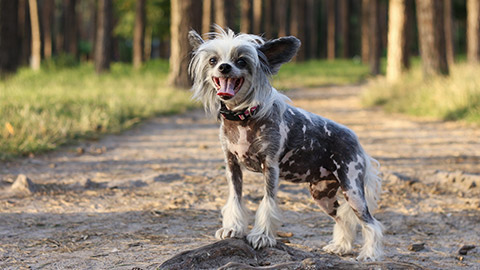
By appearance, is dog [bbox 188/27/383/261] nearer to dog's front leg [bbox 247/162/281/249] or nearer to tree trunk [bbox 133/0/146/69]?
dog's front leg [bbox 247/162/281/249]

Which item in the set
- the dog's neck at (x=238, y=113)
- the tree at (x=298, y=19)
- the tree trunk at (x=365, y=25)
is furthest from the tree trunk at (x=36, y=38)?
the dog's neck at (x=238, y=113)

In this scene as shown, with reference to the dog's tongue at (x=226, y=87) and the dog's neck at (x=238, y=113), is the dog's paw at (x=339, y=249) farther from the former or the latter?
the dog's tongue at (x=226, y=87)

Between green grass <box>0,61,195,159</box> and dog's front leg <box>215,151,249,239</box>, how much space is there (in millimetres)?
4674

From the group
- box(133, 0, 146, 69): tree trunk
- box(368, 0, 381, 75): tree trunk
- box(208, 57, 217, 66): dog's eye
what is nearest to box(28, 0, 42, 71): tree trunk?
box(133, 0, 146, 69): tree trunk

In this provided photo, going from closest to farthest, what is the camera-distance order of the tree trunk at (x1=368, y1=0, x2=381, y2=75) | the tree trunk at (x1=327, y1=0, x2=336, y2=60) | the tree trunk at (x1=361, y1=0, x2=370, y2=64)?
the tree trunk at (x1=368, y1=0, x2=381, y2=75)
the tree trunk at (x1=361, y1=0, x2=370, y2=64)
the tree trunk at (x1=327, y1=0, x2=336, y2=60)

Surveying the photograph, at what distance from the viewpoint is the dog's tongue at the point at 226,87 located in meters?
3.51

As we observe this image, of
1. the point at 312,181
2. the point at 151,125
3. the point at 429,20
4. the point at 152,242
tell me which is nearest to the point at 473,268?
the point at 312,181

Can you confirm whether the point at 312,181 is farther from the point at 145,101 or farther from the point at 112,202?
the point at 145,101

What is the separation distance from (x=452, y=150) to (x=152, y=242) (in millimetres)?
6016

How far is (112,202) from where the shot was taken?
5.68m

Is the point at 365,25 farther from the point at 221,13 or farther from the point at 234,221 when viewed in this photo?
the point at 234,221

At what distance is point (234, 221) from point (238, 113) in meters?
0.79

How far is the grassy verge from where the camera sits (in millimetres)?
11812

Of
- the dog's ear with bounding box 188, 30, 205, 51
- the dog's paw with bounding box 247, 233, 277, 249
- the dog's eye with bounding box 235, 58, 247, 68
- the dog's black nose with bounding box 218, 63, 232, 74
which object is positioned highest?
the dog's ear with bounding box 188, 30, 205, 51
